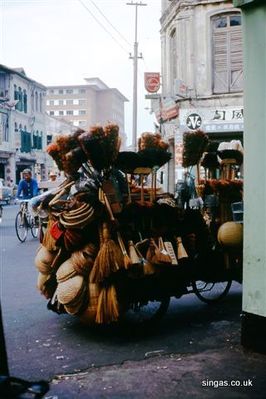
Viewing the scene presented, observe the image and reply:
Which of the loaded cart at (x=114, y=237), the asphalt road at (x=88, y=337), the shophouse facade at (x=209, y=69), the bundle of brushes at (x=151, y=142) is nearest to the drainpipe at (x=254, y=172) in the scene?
the asphalt road at (x=88, y=337)

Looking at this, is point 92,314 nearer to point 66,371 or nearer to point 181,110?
point 66,371

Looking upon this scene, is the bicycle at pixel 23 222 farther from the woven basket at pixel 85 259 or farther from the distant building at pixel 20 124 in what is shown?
the distant building at pixel 20 124

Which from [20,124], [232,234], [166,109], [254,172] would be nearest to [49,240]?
[232,234]

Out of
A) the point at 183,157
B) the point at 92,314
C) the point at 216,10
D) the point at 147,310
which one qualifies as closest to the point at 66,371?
the point at 92,314

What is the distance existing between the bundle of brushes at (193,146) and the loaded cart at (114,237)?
0.52 metres

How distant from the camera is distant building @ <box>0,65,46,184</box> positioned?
43156 millimetres

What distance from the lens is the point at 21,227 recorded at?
12.5 metres

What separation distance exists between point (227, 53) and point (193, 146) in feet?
44.6

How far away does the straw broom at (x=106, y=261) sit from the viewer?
460cm

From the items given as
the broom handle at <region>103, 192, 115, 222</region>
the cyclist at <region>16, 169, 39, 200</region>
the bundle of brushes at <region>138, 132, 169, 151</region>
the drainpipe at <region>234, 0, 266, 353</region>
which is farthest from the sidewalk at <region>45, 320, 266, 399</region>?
the cyclist at <region>16, 169, 39, 200</region>

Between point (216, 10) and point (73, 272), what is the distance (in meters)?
16.1

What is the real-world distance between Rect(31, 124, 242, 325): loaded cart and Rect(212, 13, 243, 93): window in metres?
13.8

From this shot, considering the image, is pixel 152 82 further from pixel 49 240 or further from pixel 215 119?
pixel 49 240

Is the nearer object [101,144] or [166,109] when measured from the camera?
[101,144]
